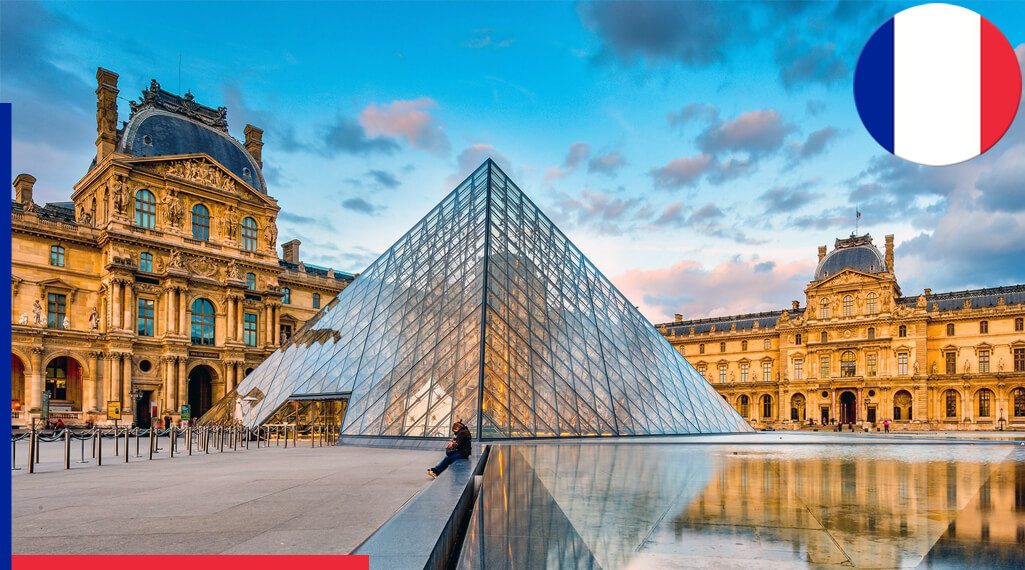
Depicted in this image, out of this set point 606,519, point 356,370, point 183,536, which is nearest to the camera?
point 183,536

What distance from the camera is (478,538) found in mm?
5641

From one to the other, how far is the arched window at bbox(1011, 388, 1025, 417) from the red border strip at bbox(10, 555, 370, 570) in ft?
218

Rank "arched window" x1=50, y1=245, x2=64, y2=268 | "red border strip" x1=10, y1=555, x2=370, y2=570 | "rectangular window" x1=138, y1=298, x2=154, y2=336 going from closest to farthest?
"red border strip" x1=10, y1=555, x2=370, y2=570
"arched window" x1=50, y1=245, x2=64, y2=268
"rectangular window" x1=138, y1=298, x2=154, y2=336

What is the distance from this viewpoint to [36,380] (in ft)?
116

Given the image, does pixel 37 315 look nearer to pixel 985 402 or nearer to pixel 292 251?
pixel 292 251

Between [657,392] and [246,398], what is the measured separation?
1396cm

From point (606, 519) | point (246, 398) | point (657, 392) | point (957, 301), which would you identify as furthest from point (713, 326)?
point (606, 519)

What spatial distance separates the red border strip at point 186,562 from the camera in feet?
13.4

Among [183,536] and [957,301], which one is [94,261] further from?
[957,301]

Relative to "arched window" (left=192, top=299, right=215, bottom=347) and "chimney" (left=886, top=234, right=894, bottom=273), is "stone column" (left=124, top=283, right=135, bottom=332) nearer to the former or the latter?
"arched window" (left=192, top=299, right=215, bottom=347)

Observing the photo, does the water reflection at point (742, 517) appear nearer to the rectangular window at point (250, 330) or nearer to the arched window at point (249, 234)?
the rectangular window at point (250, 330)

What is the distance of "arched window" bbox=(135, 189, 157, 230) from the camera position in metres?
39.7

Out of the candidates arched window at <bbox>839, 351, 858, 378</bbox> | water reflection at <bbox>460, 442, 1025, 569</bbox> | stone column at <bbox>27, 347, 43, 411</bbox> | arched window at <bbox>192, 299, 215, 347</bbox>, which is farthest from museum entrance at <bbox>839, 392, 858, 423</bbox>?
stone column at <bbox>27, 347, 43, 411</bbox>

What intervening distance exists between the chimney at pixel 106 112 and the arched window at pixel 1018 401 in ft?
224
